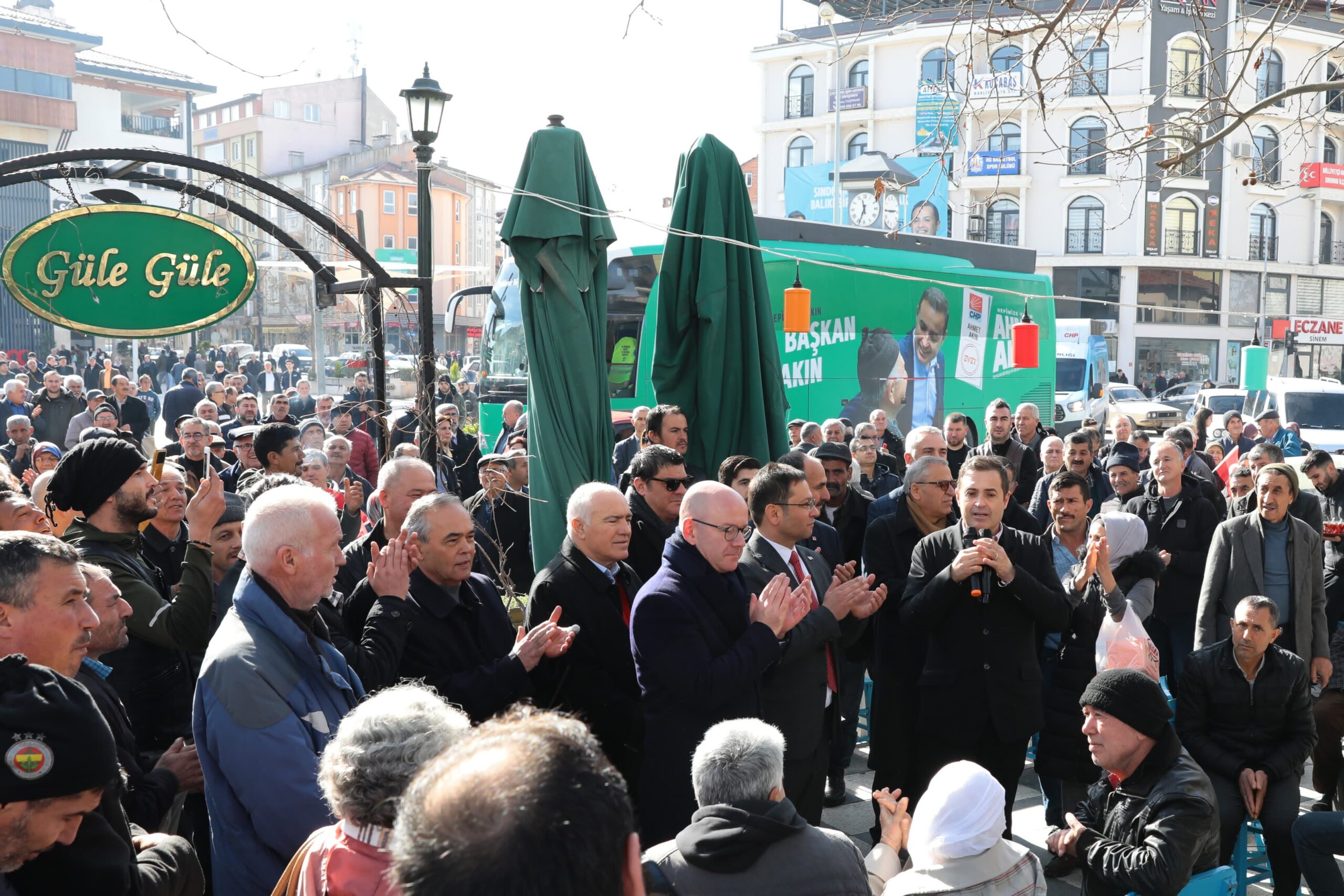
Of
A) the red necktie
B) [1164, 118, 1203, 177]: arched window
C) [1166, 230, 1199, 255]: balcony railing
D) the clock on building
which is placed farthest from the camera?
[1166, 230, 1199, 255]: balcony railing

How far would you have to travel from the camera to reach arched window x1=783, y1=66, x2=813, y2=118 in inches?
2082

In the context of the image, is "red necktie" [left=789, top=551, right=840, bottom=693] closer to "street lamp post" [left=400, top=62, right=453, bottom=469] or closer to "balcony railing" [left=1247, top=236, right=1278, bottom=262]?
"street lamp post" [left=400, top=62, right=453, bottom=469]

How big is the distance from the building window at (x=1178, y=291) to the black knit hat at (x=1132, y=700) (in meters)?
47.8

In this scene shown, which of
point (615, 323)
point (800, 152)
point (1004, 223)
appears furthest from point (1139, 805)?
point (800, 152)

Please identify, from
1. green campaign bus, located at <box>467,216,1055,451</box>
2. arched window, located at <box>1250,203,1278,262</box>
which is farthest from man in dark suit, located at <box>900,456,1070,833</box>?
arched window, located at <box>1250,203,1278,262</box>

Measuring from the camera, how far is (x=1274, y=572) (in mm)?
6602

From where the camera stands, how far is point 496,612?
4.11m

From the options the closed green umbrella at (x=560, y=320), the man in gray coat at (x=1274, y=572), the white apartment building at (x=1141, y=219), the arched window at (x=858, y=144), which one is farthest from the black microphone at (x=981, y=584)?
the arched window at (x=858, y=144)

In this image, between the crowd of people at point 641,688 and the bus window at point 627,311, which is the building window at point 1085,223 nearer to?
the bus window at point 627,311

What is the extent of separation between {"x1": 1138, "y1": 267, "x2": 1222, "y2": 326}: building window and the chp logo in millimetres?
50699

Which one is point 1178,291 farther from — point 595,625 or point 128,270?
point 595,625

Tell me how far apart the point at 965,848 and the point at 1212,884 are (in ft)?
3.83

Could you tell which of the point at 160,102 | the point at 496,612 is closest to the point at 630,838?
the point at 496,612

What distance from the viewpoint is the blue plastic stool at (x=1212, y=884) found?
371 cm
